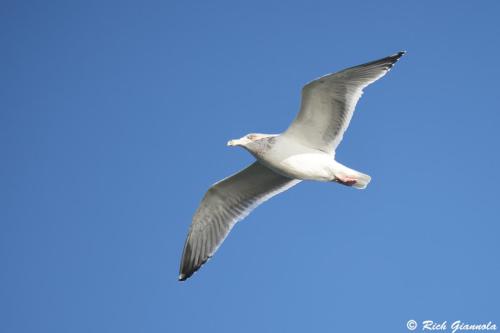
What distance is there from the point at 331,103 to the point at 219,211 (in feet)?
8.47

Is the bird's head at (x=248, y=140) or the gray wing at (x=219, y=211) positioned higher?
the bird's head at (x=248, y=140)

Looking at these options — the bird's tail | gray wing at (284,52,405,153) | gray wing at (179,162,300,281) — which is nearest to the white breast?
gray wing at (284,52,405,153)

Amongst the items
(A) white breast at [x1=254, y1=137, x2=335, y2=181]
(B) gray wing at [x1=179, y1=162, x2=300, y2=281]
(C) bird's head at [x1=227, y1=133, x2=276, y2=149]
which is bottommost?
(B) gray wing at [x1=179, y1=162, x2=300, y2=281]

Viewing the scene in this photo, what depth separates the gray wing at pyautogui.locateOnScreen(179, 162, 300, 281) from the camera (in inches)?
404

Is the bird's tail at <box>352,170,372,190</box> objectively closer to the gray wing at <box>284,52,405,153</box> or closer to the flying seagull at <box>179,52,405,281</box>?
the flying seagull at <box>179,52,405,281</box>

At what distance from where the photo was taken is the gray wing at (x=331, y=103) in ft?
29.2

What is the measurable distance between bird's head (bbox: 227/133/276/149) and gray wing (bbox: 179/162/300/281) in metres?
1.11

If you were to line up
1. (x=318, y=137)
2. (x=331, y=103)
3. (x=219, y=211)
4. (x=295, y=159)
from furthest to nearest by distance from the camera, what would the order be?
1. (x=219, y=211)
2. (x=318, y=137)
3. (x=295, y=159)
4. (x=331, y=103)

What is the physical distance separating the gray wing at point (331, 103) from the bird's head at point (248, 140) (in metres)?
0.36

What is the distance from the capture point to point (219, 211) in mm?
10406

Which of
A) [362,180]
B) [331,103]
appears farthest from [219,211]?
[331,103]

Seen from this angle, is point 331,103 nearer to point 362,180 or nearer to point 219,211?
point 362,180

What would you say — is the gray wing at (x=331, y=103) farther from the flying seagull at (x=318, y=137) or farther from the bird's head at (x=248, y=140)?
the bird's head at (x=248, y=140)

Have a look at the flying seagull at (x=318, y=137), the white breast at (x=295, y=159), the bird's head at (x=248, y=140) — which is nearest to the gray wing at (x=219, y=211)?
the flying seagull at (x=318, y=137)
